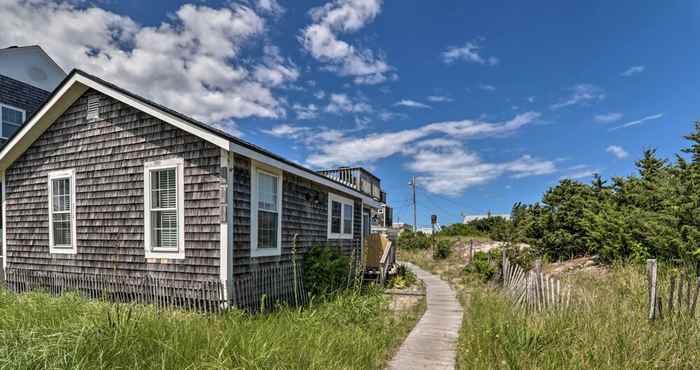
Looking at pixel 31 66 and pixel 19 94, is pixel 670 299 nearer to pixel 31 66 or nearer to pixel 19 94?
pixel 19 94

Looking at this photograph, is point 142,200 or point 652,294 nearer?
point 652,294

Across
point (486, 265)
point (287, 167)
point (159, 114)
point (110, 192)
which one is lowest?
point (486, 265)

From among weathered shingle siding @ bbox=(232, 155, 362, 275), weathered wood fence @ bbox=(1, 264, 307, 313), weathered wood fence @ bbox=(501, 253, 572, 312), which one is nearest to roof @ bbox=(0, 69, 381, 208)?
weathered shingle siding @ bbox=(232, 155, 362, 275)

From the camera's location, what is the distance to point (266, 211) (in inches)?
323

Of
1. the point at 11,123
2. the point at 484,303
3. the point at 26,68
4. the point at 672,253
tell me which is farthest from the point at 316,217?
the point at 26,68

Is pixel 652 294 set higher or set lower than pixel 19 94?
lower

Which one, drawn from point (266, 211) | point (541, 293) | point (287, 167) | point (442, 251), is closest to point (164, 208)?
point (266, 211)

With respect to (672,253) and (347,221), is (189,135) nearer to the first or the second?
(347,221)

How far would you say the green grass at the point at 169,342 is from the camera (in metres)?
3.38

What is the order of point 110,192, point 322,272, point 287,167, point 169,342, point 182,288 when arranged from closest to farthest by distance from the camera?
point 169,342 < point 182,288 < point 110,192 < point 287,167 < point 322,272

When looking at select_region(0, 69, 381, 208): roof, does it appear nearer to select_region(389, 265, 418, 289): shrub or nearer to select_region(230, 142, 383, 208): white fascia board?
select_region(230, 142, 383, 208): white fascia board

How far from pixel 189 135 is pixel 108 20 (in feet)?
13.8

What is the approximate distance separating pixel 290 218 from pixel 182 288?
2.92 m

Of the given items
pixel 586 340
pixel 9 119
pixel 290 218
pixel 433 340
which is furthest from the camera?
pixel 9 119
